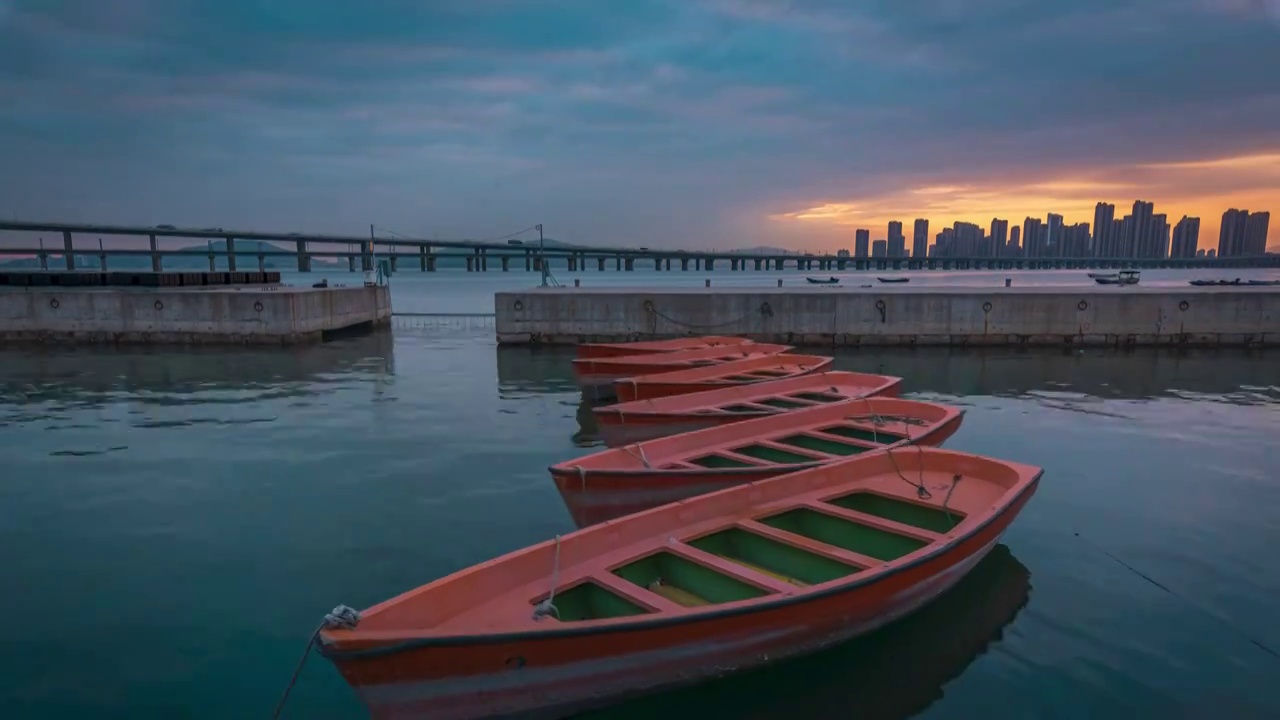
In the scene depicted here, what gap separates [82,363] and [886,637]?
1023 inches

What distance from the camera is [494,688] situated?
4543 millimetres

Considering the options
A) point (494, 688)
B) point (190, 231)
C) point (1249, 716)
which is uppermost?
point (190, 231)

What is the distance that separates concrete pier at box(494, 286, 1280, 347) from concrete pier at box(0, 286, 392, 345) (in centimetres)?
829

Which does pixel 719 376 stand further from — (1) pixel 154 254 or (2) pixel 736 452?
(1) pixel 154 254

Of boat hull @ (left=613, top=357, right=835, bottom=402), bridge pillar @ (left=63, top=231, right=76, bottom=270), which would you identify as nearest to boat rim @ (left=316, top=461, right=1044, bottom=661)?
boat hull @ (left=613, top=357, right=835, bottom=402)

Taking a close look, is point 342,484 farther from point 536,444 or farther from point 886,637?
point 886,637

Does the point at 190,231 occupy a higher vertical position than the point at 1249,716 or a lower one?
higher

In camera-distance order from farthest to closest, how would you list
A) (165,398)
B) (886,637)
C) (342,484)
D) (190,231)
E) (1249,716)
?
1. (190,231)
2. (165,398)
3. (342,484)
4. (886,637)
5. (1249,716)

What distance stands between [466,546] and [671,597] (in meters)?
3.41

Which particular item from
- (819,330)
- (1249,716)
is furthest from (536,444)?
(819,330)

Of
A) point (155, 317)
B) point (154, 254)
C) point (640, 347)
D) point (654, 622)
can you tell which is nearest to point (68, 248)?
point (154, 254)

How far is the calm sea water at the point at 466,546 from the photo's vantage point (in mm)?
5680

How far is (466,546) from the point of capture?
27.3 ft

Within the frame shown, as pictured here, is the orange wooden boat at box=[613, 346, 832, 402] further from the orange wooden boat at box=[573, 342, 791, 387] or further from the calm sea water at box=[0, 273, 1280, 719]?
the calm sea water at box=[0, 273, 1280, 719]
